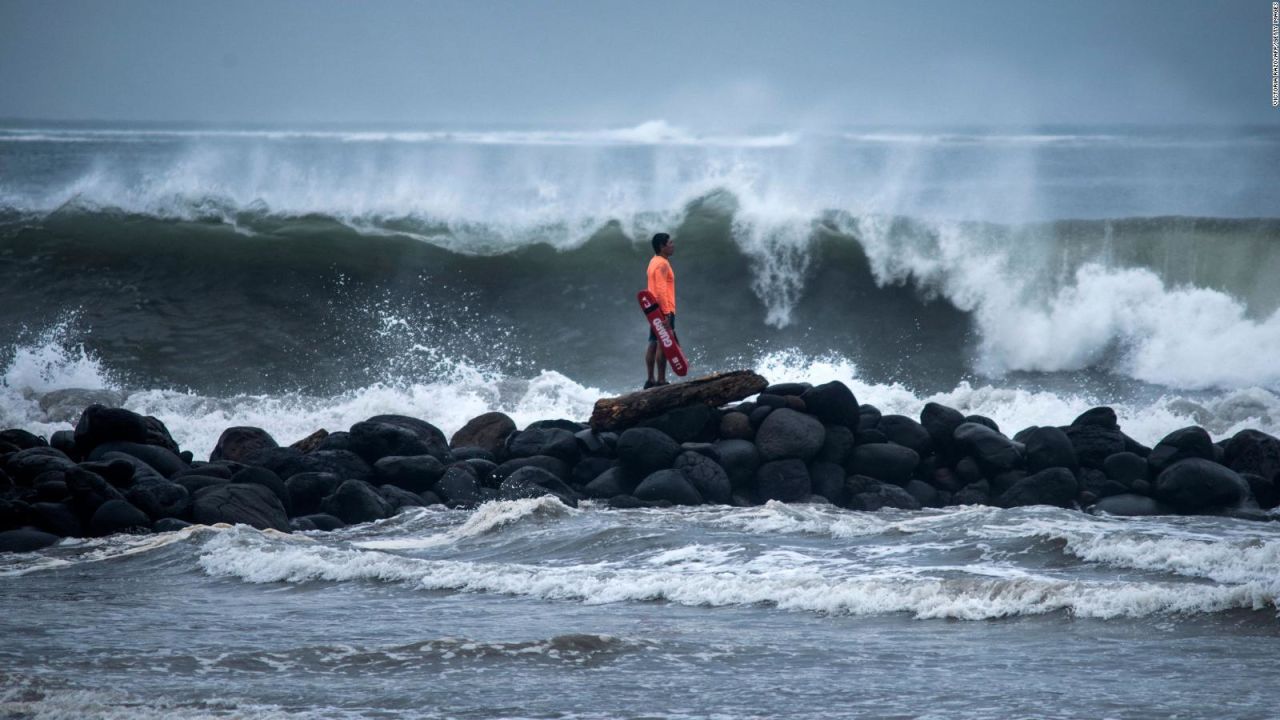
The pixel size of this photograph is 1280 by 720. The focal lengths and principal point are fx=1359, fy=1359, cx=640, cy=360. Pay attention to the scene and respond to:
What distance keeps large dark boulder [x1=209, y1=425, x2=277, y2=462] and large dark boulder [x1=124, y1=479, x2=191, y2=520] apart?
1.78 metres

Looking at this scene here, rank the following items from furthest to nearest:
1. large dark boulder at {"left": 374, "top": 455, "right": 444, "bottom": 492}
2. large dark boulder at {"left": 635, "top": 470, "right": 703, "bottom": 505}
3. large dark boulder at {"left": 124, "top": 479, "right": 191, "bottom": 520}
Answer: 1. large dark boulder at {"left": 374, "top": 455, "right": 444, "bottom": 492}
2. large dark boulder at {"left": 635, "top": 470, "right": 703, "bottom": 505}
3. large dark boulder at {"left": 124, "top": 479, "right": 191, "bottom": 520}

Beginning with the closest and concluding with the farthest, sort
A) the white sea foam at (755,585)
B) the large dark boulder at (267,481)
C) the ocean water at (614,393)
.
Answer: the ocean water at (614,393) < the white sea foam at (755,585) < the large dark boulder at (267,481)

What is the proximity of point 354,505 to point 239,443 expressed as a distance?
220cm

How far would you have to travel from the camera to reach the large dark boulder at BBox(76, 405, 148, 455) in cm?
1235

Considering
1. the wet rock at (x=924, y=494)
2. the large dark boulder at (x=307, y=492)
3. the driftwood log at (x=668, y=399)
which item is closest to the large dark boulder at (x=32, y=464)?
the large dark boulder at (x=307, y=492)

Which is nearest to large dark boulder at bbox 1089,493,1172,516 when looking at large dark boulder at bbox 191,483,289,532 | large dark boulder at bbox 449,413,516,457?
large dark boulder at bbox 449,413,516,457

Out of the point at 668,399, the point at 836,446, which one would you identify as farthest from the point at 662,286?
the point at 836,446

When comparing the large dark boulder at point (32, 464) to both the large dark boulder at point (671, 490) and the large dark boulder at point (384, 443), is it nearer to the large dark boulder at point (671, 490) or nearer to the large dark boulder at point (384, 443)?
the large dark boulder at point (384, 443)

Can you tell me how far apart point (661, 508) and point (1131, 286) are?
37.4 ft

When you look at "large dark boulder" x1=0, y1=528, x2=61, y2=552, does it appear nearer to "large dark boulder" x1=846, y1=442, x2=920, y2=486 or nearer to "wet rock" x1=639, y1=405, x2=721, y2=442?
"wet rock" x1=639, y1=405, x2=721, y2=442

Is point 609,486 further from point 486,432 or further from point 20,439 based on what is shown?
point 20,439

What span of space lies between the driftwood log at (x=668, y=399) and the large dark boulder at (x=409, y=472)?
5.13 feet

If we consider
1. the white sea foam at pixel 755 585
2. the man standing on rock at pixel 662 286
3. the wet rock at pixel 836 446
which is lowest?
the white sea foam at pixel 755 585

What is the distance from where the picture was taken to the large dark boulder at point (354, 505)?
11289 mm
